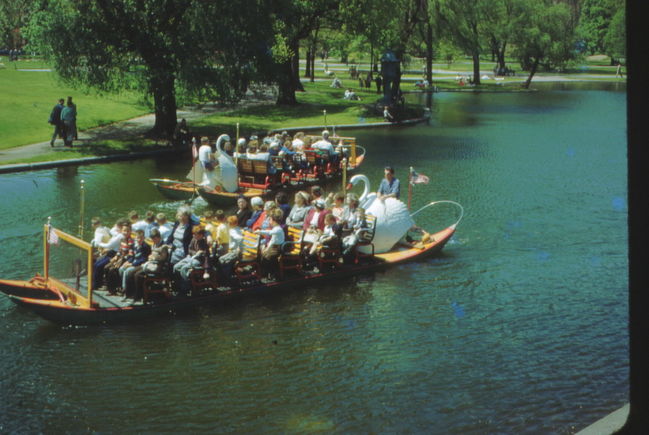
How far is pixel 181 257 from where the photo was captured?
14172mm

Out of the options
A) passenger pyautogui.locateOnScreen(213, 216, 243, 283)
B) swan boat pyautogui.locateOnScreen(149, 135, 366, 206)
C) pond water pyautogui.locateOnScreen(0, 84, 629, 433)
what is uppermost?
swan boat pyautogui.locateOnScreen(149, 135, 366, 206)

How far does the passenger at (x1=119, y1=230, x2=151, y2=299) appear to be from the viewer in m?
13.4

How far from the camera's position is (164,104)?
33.3m

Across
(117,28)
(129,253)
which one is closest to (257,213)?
(129,253)

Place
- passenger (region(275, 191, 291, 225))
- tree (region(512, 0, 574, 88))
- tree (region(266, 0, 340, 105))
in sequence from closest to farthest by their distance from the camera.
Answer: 1. passenger (region(275, 191, 291, 225))
2. tree (region(266, 0, 340, 105))
3. tree (region(512, 0, 574, 88))

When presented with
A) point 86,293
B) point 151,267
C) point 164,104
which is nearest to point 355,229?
point 151,267

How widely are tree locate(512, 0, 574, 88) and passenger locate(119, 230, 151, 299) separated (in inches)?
2618

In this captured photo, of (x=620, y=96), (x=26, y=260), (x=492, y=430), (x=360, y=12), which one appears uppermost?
(x=360, y=12)

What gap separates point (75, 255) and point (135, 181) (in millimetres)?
13478

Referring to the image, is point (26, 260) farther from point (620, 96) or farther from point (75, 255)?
point (620, 96)

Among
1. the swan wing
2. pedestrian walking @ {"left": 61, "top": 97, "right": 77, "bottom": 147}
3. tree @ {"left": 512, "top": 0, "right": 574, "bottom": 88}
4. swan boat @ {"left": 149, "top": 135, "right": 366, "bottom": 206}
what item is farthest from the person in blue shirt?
tree @ {"left": 512, "top": 0, "right": 574, "bottom": 88}

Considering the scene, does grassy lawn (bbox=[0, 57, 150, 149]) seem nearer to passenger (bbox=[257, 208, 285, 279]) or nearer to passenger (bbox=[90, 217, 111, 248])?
passenger (bbox=[90, 217, 111, 248])

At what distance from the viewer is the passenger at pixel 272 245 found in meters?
15.0

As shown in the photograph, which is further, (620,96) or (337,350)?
(620,96)
